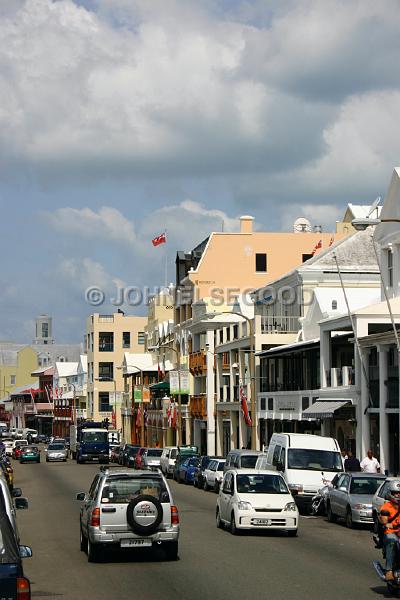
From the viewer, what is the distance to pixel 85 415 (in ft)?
477

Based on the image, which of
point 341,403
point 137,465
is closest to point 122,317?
point 137,465

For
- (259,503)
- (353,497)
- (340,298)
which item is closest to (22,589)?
(259,503)

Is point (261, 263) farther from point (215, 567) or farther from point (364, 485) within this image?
point (215, 567)

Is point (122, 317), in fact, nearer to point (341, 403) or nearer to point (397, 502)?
point (341, 403)

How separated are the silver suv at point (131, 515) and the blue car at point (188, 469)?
29898mm

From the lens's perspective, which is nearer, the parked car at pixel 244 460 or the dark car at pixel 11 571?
the dark car at pixel 11 571

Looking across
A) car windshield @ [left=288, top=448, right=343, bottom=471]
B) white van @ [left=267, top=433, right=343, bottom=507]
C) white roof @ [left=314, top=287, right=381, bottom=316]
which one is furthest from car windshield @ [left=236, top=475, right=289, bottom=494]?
white roof @ [left=314, top=287, right=381, bottom=316]

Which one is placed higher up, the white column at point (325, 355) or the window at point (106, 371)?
the window at point (106, 371)

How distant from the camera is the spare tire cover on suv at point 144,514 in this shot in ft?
62.5

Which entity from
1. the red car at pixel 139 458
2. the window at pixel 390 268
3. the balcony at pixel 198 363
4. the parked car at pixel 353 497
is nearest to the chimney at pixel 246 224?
the balcony at pixel 198 363

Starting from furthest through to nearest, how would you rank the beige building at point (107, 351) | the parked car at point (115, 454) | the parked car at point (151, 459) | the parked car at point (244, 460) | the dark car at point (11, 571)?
the beige building at point (107, 351)
the parked car at point (115, 454)
the parked car at point (151, 459)
the parked car at point (244, 460)
the dark car at point (11, 571)

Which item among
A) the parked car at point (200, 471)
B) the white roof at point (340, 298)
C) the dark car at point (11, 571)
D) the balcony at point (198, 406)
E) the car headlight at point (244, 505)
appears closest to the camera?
the dark car at point (11, 571)

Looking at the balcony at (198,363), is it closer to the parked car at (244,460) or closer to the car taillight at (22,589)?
the parked car at (244,460)

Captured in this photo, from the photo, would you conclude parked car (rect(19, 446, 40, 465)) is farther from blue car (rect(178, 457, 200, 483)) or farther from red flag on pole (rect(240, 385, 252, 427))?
blue car (rect(178, 457, 200, 483))
